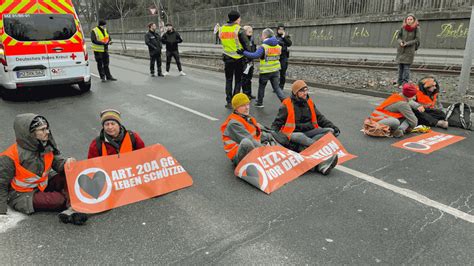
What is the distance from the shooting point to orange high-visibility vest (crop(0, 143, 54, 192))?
11.6 feet

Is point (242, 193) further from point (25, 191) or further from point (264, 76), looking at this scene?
point (264, 76)

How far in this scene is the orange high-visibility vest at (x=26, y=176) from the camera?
3535mm

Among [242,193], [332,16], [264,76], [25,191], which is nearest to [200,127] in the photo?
[264,76]

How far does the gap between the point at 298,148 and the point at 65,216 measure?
316 cm

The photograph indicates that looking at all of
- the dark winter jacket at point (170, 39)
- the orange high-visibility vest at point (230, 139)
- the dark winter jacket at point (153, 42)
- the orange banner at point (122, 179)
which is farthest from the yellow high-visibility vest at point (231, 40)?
the dark winter jacket at point (153, 42)

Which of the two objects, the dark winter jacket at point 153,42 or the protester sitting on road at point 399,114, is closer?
the protester sitting on road at point 399,114

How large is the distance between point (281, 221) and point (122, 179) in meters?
1.79

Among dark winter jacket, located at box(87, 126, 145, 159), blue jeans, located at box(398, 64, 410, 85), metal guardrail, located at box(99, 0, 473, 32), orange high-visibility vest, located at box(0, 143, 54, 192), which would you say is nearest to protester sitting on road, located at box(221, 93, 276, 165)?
dark winter jacket, located at box(87, 126, 145, 159)

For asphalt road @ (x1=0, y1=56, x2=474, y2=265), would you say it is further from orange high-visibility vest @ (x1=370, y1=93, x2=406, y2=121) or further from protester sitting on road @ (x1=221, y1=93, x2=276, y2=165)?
orange high-visibility vest @ (x1=370, y1=93, x2=406, y2=121)

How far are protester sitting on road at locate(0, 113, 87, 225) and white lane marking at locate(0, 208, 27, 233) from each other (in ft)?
0.17

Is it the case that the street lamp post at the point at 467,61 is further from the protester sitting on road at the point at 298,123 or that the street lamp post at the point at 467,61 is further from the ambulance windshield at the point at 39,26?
the ambulance windshield at the point at 39,26

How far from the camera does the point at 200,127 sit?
6898 mm

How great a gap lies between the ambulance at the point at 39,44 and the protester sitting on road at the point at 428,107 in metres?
8.18

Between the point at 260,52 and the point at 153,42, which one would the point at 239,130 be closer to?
the point at 260,52
